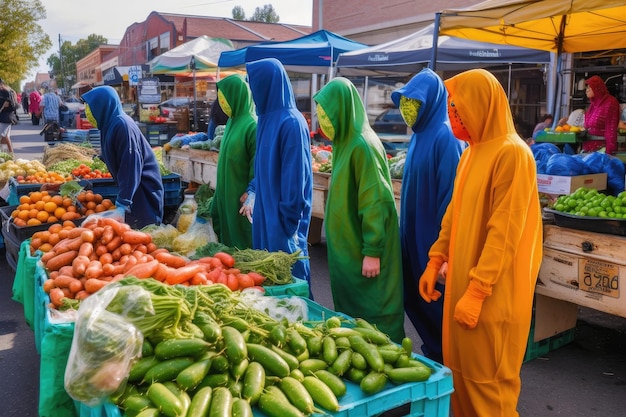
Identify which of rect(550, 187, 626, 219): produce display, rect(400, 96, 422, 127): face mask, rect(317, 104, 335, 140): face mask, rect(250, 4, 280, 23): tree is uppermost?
rect(250, 4, 280, 23): tree

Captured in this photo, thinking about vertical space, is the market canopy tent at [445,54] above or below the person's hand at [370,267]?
above

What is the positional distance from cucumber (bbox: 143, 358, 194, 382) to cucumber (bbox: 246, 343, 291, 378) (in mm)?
259

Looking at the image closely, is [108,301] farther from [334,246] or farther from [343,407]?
[334,246]

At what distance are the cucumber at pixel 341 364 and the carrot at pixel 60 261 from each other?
6.97ft

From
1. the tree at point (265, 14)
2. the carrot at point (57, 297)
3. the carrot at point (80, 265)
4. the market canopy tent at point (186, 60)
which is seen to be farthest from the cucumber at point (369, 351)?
the tree at point (265, 14)

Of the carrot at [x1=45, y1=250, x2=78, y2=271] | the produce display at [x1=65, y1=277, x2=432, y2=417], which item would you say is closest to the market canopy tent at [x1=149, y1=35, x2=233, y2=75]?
the carrot at [x1=45, y1=250, x2=78, y2=271]

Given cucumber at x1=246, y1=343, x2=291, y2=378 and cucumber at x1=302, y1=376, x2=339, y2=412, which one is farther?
cucumber at x1=246, y1=343, x2=291, y2=378

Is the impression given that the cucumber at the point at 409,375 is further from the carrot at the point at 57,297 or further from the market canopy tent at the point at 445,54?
the market canopy tent at the point at 445,54

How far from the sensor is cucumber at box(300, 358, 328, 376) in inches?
89.7

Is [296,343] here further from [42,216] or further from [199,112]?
[199,112]

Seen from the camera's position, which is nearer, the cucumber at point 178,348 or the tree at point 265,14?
the cucumber at point 178,348

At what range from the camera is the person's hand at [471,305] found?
2703mm

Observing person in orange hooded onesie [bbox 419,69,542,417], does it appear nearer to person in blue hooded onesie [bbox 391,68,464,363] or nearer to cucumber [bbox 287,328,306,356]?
person in blue hooded onesie [bbox 391,68,464,363]

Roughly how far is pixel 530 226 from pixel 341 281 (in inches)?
52.5
